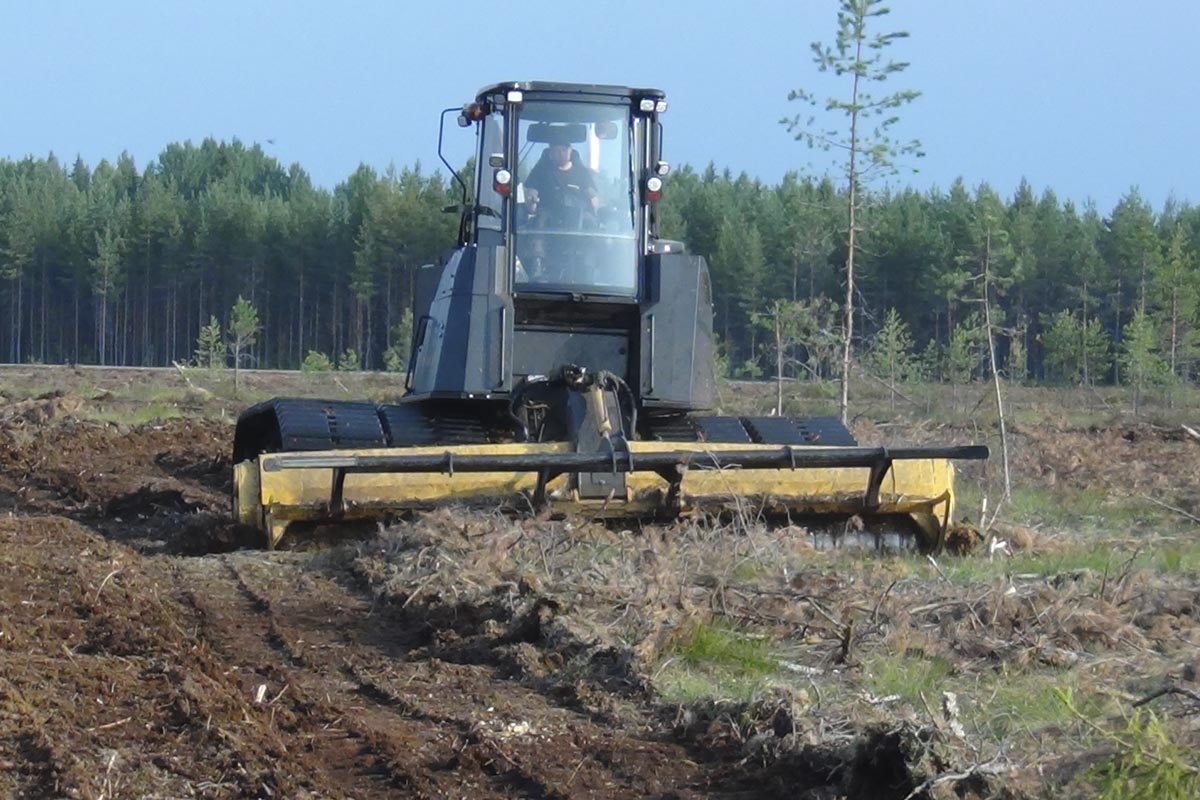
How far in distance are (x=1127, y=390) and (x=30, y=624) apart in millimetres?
42316

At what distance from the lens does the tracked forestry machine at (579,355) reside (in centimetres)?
1018

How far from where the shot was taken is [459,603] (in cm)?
787

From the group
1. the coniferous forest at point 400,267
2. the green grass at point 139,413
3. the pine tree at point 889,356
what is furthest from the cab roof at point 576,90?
the coniferous forest at point 400,267

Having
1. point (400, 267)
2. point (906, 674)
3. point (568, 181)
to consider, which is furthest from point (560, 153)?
point (400, 267)

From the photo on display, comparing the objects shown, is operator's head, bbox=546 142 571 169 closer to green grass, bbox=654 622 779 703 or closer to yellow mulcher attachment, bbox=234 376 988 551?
yellow mulcher attachment, bbox=234 376 988 551

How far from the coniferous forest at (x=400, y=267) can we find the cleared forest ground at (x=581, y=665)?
40.8 meters

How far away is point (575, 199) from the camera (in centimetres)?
1111

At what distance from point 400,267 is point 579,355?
211ft

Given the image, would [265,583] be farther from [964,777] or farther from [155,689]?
[964,777]

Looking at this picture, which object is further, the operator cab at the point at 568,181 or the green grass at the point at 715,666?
the operator cab at the point at 568,181

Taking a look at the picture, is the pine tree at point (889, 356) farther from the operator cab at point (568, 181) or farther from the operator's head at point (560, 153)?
the operator's head at point (560, 153)

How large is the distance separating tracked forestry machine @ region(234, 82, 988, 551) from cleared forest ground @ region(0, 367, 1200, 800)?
0.60 meters

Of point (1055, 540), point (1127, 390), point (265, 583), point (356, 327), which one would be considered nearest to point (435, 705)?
point (265, 583)

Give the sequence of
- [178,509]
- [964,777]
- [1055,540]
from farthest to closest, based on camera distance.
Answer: [178,509]
[1055,540]
[964,777]
